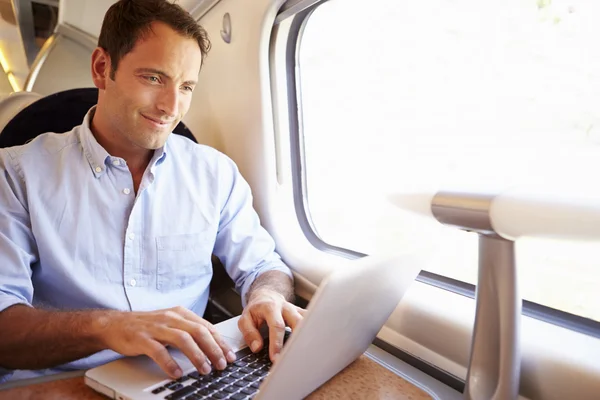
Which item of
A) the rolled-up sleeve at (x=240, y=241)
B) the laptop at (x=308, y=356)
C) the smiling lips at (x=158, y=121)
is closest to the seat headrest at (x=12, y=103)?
the smiling lips at (x=158, y=121)

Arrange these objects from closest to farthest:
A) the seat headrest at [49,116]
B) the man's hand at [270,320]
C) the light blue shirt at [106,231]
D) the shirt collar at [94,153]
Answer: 1. the man's hand at [270,320]
2. the light blue shirt at [106,231]
3. the shirt collar at [94,153]
4. the seat headrest at [49,116]

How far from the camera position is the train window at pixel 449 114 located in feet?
3.07

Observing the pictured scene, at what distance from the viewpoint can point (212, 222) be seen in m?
1.41

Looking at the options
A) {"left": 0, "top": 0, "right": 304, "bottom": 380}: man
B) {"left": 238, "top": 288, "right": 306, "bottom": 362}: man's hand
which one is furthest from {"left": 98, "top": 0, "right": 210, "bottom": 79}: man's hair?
{"left": 238, "top": 288, "right": 306, "bottom": 362}: man's hand

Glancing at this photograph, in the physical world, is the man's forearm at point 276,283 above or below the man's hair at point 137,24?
below

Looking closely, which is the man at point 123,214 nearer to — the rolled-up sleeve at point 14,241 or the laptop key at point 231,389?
the rolled-up sleeve at point 14,241

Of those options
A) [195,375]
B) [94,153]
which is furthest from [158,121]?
[195,375]

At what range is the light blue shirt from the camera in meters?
1.16

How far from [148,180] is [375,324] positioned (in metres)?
0.80

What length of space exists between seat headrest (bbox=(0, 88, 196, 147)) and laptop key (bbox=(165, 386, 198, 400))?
1058mm

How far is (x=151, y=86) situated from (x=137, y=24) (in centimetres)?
17

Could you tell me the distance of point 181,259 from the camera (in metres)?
1.33

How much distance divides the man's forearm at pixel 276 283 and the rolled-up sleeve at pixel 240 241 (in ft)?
0.11

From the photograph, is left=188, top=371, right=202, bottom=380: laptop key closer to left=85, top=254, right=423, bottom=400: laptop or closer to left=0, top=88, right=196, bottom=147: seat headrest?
left=85, top=254, right=423, bottom=400: laptop
